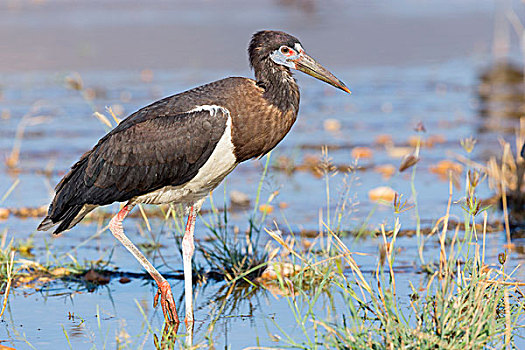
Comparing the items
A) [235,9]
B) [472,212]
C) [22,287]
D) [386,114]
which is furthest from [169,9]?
[472,212]

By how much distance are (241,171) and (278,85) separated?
3.81 metres

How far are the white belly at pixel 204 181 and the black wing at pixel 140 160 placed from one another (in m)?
0.04

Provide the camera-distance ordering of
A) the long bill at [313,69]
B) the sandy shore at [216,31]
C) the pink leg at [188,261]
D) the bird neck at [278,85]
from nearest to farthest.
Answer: the pink leg at [188,261]
the bird neck at [278,85]
the long bill at [313,69]
the sandy shore at [216,31]

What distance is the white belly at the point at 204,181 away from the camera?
565 cm

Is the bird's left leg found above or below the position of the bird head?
below

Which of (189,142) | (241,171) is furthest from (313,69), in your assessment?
(241,171)

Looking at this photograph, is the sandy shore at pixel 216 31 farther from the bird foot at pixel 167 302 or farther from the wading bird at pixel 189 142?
the bird foot at pixel 167 302

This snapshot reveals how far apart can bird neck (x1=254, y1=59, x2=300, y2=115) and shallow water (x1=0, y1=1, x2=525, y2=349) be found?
1.80 feet

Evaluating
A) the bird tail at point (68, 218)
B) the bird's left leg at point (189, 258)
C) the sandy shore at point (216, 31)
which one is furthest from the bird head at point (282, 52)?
the sandy shore at point (216, 31)

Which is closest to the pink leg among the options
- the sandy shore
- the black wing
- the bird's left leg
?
the bird's left leg

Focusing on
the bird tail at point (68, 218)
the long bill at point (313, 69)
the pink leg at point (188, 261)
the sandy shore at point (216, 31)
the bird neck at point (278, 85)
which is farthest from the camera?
the sandy shore at point (216, 31)

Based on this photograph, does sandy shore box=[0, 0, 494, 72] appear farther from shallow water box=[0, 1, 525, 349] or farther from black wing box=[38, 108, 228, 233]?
black wing box=[38, 108, 228, 233]

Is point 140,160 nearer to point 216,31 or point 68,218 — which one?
point 68,218

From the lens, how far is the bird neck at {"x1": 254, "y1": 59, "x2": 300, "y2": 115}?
18.9 feet
